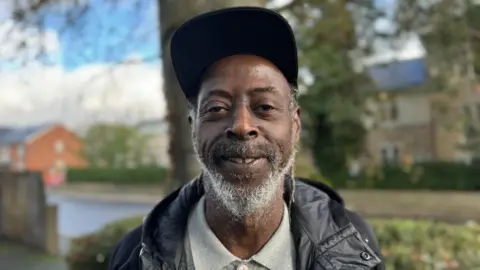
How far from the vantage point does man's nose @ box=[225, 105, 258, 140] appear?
1346mm

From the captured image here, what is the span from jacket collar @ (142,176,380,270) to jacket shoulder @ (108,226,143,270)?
2.1 inches

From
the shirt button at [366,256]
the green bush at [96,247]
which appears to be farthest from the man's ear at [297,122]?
the green bush at [96,247]

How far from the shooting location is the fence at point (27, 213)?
9719mm

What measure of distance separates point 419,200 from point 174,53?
20121mm

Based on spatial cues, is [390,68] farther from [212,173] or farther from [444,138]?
[444,138]

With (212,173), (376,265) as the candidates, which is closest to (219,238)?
(212,173)

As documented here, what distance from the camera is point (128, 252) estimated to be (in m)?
1.59

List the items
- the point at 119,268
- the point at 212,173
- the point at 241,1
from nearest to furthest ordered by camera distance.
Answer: the point at 212,173 → the point at 119,268 → the point at 241,1

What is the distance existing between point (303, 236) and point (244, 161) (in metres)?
0.29

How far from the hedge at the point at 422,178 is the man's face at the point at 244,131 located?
21.1 meters

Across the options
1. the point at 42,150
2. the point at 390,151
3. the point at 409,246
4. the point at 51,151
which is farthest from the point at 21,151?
the point at 390,151

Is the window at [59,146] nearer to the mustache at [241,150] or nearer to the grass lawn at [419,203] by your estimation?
the grass lawn at [419,203]

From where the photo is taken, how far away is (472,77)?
8711 millimetres

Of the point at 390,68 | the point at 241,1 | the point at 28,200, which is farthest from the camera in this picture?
the point at 28,200
